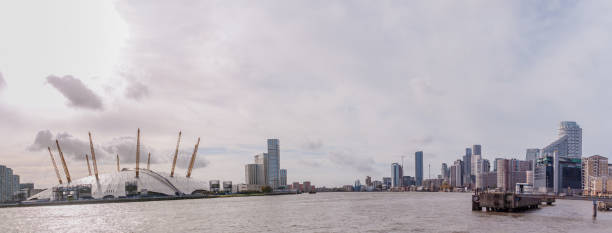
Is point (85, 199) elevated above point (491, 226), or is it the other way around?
point (491, 226)

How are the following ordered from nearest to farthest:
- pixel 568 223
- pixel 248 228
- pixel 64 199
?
pixel 248 228, pixel 568 223, pixel 64 199

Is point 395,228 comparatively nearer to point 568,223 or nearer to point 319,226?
point 319,226

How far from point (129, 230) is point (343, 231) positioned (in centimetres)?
3533

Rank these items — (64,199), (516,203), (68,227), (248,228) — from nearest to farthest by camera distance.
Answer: (248,228)
(68,227)
(516,203)
(64,199)

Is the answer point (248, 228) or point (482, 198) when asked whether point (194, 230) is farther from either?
point (482, 198)

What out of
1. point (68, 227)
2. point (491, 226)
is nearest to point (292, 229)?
point (491, 226)

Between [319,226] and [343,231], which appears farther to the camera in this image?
[319,226]

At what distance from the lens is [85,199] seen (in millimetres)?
196750

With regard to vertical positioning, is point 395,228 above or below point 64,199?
Answer: above

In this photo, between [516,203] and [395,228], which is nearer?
[395,228]

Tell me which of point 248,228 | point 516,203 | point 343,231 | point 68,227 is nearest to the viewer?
point 343,231

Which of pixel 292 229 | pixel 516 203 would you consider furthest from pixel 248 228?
pixel 516 203

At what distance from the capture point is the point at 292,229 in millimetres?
65062

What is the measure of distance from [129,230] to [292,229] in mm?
27198
